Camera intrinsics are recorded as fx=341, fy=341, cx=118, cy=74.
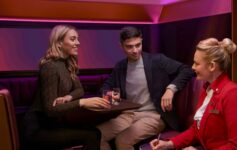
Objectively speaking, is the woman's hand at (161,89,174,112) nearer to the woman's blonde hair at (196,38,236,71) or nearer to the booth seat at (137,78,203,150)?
the booth seat at (137,78,203,150)

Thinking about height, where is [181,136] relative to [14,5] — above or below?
below

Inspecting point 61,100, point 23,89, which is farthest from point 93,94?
point 61,100

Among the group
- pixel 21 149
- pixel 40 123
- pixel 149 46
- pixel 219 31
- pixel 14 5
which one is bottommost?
pixel 21 149

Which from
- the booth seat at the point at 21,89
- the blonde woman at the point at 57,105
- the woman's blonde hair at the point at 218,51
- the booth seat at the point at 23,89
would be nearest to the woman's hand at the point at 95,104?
the blonde woman at the point at 57,105

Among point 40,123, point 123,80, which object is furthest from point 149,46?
point 40,123

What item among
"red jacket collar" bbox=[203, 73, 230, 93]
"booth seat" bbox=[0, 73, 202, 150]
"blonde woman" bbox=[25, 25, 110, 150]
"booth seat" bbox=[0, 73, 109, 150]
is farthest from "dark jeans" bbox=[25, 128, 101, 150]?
"red jacket collar" bbox=[203, 73, 230, 93]

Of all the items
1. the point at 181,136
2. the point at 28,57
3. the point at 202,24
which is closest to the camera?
the point at 181,136

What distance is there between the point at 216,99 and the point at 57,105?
1.10m

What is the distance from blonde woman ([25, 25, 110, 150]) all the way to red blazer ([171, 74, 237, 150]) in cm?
75

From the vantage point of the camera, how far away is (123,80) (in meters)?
2.98

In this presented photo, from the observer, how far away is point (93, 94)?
3646mm

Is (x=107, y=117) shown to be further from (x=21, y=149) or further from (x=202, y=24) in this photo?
(x=202, y=24)

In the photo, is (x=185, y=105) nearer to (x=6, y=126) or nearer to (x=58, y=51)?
(x=58, y=51)

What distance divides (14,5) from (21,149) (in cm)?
157
